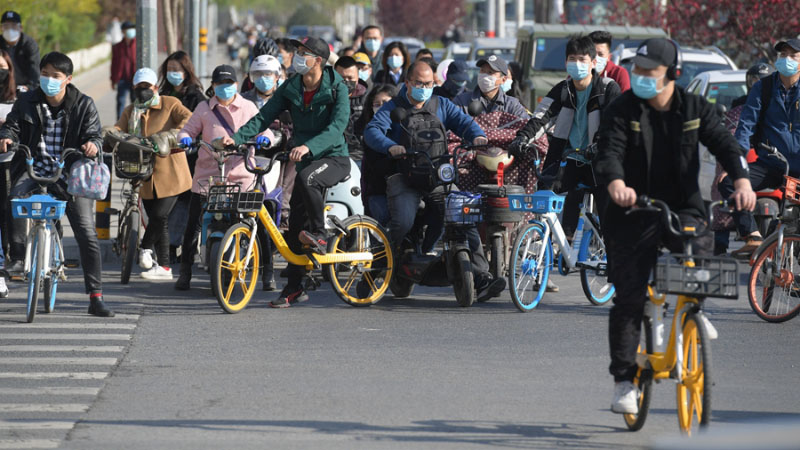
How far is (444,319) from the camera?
1032 centimetres

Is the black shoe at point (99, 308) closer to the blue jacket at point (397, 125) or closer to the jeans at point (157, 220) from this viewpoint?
the jeans at point (157, 220)

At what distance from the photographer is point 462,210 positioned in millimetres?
10656

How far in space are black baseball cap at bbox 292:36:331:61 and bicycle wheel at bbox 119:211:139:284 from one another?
93.1 inches

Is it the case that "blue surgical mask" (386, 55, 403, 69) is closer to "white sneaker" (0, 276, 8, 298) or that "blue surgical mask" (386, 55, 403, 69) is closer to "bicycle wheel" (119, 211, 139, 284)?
"bicycle wheel" (119, 211, 139, 284)

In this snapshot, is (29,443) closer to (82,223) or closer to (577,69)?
(82,223)

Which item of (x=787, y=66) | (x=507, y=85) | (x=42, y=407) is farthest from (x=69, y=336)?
(x=507, y=85)

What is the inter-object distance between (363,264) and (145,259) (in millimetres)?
2318

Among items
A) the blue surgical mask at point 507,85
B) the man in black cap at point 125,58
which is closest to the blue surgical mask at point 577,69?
the blue surgical mask at point 507,85

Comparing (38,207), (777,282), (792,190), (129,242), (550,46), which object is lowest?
(129,242)

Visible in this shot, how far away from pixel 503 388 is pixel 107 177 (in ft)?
11.8

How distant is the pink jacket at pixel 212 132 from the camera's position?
461 inches

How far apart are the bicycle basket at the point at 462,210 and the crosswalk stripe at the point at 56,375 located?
337 cm

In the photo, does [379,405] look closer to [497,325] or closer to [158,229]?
[497,325]

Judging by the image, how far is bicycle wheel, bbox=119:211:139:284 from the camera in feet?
38.9
